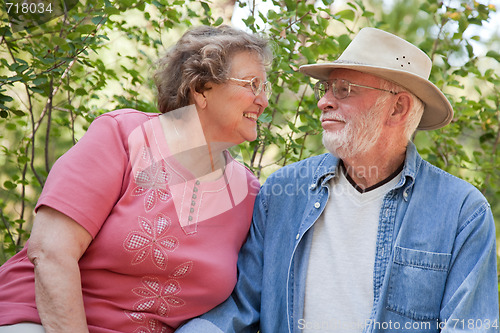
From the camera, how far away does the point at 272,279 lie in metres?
2.37

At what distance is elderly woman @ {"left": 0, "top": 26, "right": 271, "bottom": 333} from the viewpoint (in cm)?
195

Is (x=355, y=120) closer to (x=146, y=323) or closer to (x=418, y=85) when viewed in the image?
(x=418, y=85)

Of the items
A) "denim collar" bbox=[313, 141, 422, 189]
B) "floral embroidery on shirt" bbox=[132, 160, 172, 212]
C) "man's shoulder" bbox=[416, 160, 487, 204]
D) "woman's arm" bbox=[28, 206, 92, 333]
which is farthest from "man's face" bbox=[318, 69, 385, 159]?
"woman's arm" bbox=[28, 206, 92, 333]

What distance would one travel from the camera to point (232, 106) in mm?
2338

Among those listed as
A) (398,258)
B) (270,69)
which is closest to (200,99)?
(270,69)

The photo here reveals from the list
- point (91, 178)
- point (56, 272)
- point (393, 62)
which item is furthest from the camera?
point (393, 62)

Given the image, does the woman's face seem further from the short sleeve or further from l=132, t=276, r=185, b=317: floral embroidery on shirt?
l=132, t=276, r=185, b=317: floral embroidery on shirt

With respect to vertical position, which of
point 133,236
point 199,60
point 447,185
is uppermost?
point 199,60

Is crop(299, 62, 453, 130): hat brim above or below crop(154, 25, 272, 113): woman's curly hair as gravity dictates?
below

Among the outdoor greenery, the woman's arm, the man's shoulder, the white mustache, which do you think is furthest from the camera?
the outdoor greenery

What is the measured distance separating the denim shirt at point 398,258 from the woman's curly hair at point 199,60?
574 millimetres

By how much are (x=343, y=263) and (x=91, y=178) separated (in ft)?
3.58

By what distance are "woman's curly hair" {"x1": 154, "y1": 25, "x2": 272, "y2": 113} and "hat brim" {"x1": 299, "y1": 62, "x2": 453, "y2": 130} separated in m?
0.29

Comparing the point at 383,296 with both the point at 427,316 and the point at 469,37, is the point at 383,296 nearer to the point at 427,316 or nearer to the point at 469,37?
the point at 427,316
